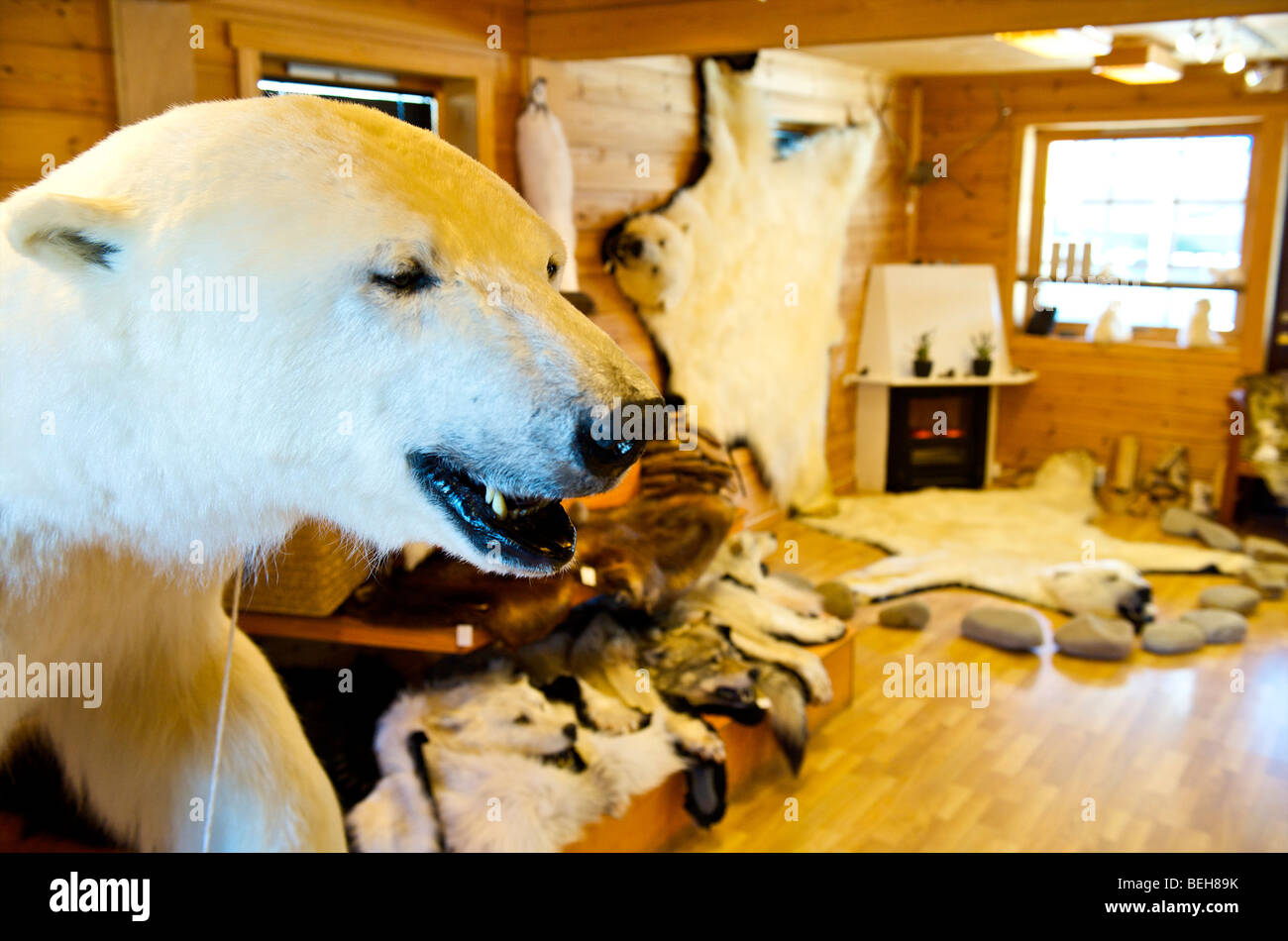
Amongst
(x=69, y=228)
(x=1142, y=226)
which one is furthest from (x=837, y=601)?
(x=69, y=228)

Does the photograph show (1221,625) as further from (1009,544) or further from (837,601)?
(837,601)

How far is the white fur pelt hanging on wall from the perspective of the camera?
143 inches

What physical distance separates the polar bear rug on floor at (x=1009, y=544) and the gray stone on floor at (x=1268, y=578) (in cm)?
8

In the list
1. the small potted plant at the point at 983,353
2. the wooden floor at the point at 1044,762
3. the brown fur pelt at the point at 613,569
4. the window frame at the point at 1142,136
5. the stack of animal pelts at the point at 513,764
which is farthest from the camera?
the small potted plant at the point at 983,353

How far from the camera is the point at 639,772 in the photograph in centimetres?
272

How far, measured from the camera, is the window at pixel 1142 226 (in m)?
6.04

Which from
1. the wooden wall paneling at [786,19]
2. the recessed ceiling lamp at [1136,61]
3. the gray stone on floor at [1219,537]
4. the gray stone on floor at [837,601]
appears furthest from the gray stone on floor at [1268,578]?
the wooden wall paneling at [786,19]

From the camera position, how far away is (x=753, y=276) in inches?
203

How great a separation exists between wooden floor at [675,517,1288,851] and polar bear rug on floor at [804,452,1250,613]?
0.40m

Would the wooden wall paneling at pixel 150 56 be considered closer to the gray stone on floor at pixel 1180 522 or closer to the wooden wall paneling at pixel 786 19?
the wooden wall paneling at pixel 786 19

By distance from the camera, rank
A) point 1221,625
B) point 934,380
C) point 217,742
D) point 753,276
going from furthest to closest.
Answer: point 934,380 → point 753,276 → point 1221,625 → point 217,742

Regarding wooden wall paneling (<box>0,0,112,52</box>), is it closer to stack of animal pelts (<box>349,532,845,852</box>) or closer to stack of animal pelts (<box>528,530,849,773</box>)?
stack of animal pelts (<box>349,532,845,852</box>)

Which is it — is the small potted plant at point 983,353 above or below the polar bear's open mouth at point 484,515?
below

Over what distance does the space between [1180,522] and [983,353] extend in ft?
4.54
